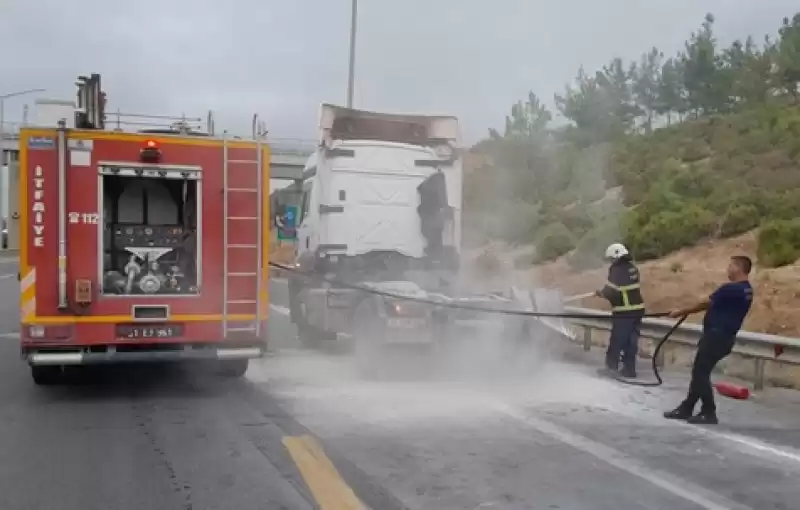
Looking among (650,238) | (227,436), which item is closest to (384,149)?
(227,436)

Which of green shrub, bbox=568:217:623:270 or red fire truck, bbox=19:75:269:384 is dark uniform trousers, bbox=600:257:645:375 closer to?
red fire truck, bbox=19:75:269:384

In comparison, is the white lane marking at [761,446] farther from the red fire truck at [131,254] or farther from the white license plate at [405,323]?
the red fire truck at [131,254]

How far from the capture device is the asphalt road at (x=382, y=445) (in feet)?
18.6

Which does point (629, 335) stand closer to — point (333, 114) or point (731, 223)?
point (333, 114)

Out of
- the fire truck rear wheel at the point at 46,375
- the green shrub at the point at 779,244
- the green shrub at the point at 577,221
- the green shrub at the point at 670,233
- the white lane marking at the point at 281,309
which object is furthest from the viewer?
the green shrub at the point at 577,221

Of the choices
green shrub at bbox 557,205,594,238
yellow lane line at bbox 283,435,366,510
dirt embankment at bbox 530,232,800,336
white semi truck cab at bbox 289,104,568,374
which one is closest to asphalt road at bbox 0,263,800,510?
yellow lane line at bbox 283,435,366,510

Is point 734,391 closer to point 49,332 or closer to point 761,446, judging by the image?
point 761,446

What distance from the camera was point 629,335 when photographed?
10.6 m

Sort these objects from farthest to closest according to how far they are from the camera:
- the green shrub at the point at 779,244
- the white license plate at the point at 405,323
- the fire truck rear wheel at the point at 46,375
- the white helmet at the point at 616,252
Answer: the green shrub at the point at 779,244
the white helmet at the point at 616,252
the white license plate at the point at 405,323
the fire truck rear wheel at the point at 46,375

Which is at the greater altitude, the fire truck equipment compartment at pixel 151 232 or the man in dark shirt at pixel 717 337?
the fire truck equipment compartment at pixel 151 232

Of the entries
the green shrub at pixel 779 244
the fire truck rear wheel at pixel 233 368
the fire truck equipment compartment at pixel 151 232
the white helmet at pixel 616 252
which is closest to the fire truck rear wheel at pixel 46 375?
the fire truck equipment compartment at pixel 151 232

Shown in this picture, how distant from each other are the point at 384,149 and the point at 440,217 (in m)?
1.19

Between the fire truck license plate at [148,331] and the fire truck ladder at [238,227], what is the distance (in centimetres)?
48

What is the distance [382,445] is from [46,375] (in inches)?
174
